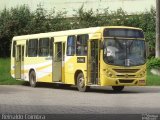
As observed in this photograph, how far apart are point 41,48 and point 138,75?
6.81 metres

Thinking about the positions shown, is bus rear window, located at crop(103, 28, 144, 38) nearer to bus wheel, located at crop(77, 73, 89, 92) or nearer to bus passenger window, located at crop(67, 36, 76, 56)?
bus passenger window, located at crop(67, 36, 76, 56)

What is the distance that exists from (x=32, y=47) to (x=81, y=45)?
19.0 ft

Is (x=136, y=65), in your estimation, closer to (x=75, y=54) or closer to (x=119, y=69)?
(x=119, y=69)

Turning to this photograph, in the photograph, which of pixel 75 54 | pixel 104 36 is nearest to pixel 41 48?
pixel 75 54

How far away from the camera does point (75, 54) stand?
27.8m

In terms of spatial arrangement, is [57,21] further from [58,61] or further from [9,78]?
[58,61]

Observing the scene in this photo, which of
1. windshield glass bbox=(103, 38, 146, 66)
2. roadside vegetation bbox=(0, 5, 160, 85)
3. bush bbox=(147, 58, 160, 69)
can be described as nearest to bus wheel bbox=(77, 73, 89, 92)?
windshield glass bbox=(103, 38, 146, 66)

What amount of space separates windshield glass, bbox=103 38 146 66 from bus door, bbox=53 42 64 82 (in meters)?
→ 3.67

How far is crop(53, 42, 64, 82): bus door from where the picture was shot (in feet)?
96.3

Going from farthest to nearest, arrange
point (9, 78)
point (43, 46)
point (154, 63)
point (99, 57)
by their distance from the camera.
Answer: point (154, 63) → point (9, 78) → point (43, 46) → point (99, 57)

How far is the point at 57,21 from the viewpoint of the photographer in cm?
5072

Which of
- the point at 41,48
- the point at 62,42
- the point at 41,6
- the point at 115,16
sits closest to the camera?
the point at 62,42

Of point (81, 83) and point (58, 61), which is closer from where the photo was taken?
point (81, 83)

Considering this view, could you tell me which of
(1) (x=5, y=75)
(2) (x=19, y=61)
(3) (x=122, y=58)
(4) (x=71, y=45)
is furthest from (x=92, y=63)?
(1) (x=5, y=75)
